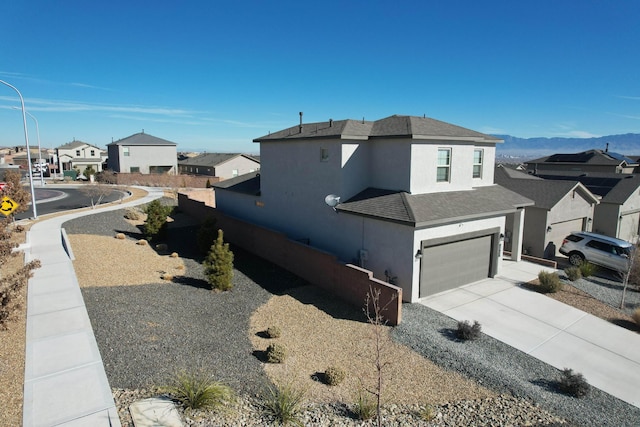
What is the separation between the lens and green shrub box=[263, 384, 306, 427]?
23.8 feet

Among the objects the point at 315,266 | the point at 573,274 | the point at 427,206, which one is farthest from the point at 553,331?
the point at 315,266

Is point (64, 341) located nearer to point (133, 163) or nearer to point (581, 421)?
point (581, 421)

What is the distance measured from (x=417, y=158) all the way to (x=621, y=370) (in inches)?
365

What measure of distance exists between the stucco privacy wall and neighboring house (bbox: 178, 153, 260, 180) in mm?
32548

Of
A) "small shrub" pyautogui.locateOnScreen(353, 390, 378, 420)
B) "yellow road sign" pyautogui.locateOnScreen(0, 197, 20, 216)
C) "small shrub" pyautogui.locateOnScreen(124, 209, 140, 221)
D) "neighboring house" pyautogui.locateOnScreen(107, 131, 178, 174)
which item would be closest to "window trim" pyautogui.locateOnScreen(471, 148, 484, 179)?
"small shrub" pyautogui.locateOnScreen(353, 390, 378, 420)

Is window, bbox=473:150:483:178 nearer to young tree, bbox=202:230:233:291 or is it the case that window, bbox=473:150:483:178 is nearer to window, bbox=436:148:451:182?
window, bbox=436:148:451:182

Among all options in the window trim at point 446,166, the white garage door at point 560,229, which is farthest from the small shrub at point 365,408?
the white garage door at point 560,229

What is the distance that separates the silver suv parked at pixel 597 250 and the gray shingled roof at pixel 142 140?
2210 inches

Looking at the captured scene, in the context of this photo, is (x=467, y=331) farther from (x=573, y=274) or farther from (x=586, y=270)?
(x=586, y=270)

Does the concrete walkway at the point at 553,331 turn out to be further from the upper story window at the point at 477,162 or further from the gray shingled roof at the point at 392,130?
the gray shingled roof at the point at 392,130

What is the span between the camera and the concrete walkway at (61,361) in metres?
6.85

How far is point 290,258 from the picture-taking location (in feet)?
57.3

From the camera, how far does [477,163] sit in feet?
62.1

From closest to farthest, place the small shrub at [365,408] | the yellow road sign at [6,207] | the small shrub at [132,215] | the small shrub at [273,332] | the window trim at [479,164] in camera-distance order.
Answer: the small shrub at [365,408], the small shrub at [273,332], the yellow road sign at [6,207], the window trim at [479,164], the small shrub at [132,215]
